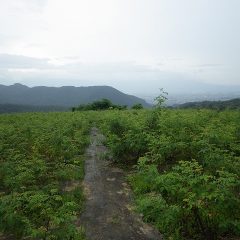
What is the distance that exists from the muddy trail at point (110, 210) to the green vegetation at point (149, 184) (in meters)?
0.29

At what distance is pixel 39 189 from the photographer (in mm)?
9422

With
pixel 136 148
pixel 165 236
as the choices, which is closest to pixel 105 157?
pixel 136 148

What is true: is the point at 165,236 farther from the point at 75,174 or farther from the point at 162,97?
the point at 162,97

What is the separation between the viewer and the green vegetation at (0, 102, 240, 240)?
21.6 feet

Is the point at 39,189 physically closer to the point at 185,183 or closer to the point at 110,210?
the point at 110,210

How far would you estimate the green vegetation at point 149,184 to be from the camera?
6590mm

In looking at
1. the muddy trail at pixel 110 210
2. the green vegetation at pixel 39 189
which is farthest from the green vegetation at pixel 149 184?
the muddy trail at pixel 110 210

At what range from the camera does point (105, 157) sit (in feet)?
45.9

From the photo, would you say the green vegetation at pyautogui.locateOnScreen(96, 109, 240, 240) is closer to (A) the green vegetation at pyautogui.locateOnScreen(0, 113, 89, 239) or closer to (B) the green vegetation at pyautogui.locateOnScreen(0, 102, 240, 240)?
(B) the green vegetation at pyautogui.locateOnScreen(0, 102, 240, 240)

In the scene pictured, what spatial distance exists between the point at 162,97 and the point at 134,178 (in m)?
5.26

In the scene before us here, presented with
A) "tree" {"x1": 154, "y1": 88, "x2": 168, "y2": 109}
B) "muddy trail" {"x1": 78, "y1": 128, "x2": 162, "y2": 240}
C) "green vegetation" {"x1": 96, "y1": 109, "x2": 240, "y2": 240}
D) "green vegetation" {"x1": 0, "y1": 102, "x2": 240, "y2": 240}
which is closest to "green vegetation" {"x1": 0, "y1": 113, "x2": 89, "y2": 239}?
"green vegetation" {"x1": 0, "y1": 102, "x2": 240, "y2": 240}

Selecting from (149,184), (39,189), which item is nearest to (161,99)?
(149,184)

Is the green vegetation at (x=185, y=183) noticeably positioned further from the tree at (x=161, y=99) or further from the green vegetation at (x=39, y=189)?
the green vegetation at (x=39, y=189)

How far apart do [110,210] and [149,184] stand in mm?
1813
